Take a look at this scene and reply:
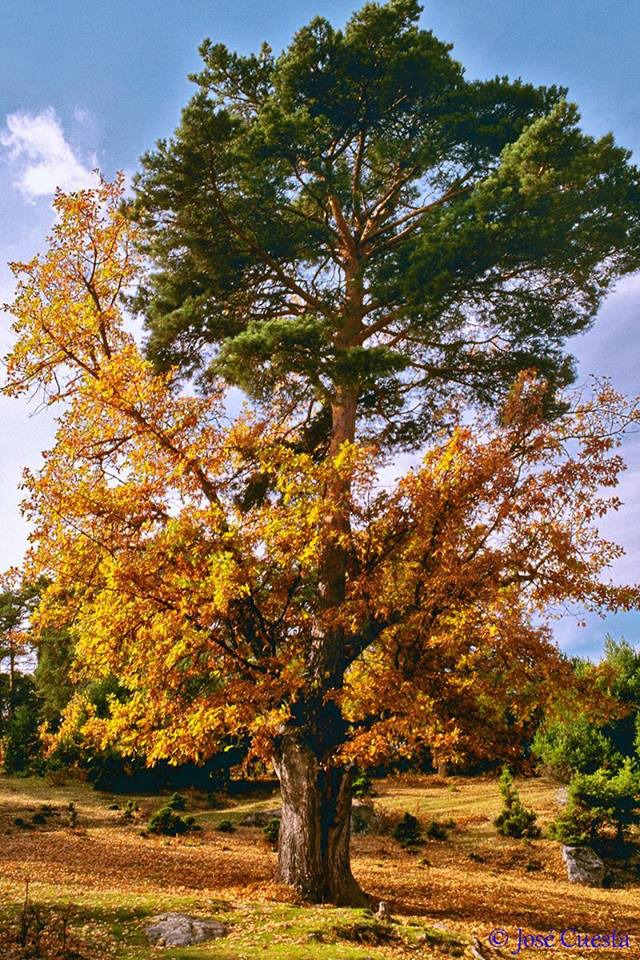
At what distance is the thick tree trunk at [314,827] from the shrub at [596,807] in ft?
32.9

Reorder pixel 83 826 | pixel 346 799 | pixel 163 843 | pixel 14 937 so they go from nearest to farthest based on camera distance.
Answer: pixel 14 937 < pixel 346 799 < pixel 163 843 < pixel 83 826

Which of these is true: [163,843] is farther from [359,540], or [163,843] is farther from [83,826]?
[359,540]

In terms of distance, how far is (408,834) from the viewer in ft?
65.3

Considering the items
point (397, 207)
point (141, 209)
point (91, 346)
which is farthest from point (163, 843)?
point (397, 207)

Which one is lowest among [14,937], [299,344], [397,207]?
[14,937]

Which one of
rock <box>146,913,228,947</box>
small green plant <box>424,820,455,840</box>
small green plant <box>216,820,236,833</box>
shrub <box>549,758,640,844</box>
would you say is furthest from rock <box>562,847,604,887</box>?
rock <box>146,913,228,947</box>

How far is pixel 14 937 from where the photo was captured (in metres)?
7.33

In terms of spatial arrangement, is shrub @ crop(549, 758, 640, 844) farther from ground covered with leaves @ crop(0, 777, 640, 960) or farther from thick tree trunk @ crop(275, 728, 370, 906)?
thick tree trunk @ crop(275, 728, 370, 906)

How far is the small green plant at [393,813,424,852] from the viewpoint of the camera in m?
19.5

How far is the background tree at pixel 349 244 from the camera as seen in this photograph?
11992 mm

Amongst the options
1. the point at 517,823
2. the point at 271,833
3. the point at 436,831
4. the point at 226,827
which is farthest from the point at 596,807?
the point at 226,827

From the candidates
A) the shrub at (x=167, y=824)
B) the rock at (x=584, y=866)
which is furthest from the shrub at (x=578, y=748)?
the shrub at (x=167, y=824)

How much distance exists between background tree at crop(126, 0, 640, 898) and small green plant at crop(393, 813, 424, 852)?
9.31 meters

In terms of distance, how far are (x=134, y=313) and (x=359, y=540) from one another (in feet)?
25.9
